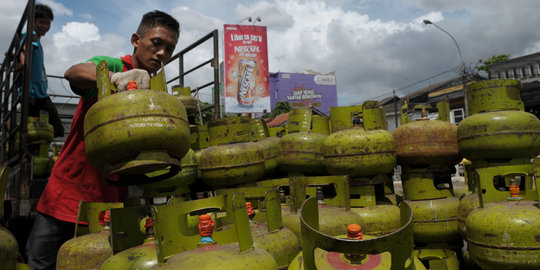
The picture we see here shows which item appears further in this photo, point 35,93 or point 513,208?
point 35,93

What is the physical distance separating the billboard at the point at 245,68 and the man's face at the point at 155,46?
22.1 meters

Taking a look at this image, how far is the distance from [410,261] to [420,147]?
2400 mm

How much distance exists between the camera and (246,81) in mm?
24719

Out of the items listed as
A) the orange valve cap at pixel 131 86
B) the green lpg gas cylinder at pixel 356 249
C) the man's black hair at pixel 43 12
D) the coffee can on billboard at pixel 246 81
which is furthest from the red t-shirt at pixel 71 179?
the coffee can on billboard at pixel 246 81

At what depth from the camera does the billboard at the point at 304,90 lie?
3722 cm

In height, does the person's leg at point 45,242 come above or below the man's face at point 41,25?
below

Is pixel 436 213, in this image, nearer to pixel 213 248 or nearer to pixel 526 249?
pixel 526 249

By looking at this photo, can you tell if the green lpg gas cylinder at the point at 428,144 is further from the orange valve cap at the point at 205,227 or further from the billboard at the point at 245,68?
the billboard at the point at 245,68

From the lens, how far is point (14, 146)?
4262 millimetres

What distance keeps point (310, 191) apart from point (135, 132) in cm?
201

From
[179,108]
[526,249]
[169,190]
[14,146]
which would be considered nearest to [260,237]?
[179,108]

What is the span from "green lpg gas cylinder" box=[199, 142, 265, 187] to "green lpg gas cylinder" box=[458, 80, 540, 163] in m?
2.02

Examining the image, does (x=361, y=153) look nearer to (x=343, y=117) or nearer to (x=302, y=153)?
(x=302, y=153)

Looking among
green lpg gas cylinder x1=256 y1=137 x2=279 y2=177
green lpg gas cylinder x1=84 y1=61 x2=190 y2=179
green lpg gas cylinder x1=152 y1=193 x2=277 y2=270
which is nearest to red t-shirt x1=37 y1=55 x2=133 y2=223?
green lpg gas cylinder x1=84 y1=61 x2=190 y2=179
